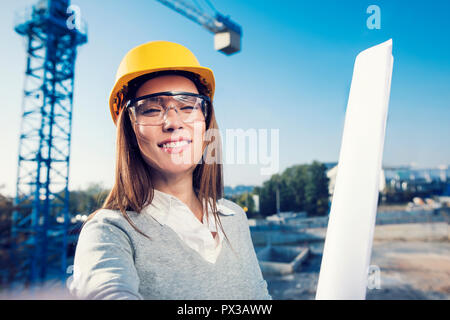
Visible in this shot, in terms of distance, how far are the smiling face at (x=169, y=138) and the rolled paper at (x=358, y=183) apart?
0.60m

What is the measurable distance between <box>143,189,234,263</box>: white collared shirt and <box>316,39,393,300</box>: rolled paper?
19.5 inches

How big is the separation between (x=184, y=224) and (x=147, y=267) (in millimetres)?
213

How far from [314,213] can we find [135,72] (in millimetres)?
6607

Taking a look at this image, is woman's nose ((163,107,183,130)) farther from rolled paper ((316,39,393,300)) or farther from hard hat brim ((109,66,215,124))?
rolled paper ((316,39,393,300))

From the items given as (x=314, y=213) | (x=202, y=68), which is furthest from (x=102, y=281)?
(x=314, y=213)

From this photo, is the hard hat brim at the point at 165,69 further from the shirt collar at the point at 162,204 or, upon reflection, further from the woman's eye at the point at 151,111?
the shirt collar at the point at 162,204

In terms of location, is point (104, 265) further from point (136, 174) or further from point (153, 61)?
point (153, 61)

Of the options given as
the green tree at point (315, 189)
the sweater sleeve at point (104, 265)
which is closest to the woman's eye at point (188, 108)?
the sweater sleeve at point (104, 265)

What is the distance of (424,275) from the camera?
17.4m

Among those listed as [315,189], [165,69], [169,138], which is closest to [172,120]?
[169,138]

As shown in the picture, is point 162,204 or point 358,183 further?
point 162,204

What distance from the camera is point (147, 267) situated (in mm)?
827

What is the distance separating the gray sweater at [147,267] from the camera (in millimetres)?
698
